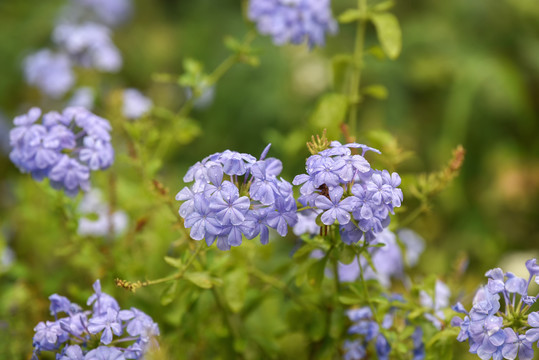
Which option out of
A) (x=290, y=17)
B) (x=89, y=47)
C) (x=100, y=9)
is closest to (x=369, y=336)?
(x=290, y=17)

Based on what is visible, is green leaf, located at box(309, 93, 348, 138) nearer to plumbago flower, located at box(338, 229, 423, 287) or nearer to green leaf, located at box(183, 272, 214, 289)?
plumbago flower, located at box(338, 229, 423, 287)

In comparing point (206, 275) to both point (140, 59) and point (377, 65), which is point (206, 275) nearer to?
point (377, 65)

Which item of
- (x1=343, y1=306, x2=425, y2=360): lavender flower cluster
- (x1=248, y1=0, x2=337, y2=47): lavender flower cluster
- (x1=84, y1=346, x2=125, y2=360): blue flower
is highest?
(x1=248, y1=0, x2=337, y2=47): lavender flower cluster

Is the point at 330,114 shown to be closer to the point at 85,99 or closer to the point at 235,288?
the point at 235,288

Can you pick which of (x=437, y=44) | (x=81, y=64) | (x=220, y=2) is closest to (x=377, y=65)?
(x=437, y=44)

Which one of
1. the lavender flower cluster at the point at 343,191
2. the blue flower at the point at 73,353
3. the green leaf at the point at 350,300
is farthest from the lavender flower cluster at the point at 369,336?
the blue flower at the point at 73,353

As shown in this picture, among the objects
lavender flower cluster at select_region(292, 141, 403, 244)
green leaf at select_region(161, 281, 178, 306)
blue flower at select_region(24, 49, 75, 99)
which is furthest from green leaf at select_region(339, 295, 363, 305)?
blue flower at select_region(24, 49, 75, 99)
